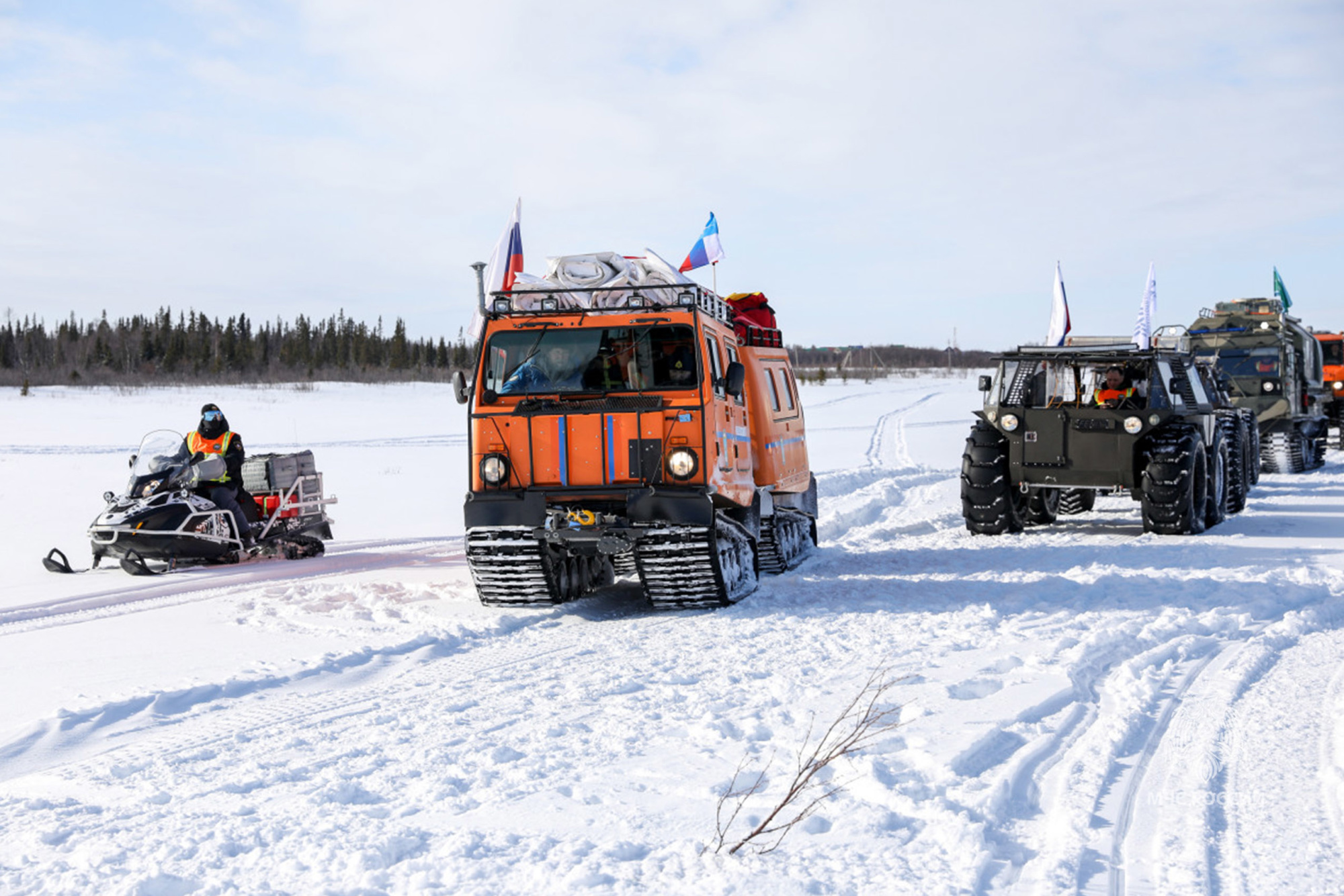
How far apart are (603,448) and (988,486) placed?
5484 mm

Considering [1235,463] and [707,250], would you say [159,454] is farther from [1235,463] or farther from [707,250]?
[1235,463]

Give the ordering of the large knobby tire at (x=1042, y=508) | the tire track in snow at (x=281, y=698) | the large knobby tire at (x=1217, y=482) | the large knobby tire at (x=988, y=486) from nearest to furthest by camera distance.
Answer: the tire track in snow at (x=281, y=698) → the large knobby tire at (x=988, y=486) → the large knobby tire at (x=1217, y=482) → the large knobby tire at (x=1042, y=508)

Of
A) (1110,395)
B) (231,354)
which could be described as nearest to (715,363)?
(1110,395)

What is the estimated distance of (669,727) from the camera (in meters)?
4.97

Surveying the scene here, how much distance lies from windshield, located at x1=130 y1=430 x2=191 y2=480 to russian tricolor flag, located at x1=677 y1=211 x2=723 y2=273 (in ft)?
18.3

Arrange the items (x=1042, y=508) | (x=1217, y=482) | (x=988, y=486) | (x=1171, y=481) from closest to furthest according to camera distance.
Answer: (x=1171, y=481), (x=988, y=486), (x=1217, y=482), (x=1042, y=508)

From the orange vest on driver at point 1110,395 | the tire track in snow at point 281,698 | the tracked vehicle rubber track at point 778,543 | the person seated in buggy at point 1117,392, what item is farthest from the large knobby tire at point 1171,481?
the tire track in snow at point 281,698

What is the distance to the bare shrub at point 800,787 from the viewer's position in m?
3.58

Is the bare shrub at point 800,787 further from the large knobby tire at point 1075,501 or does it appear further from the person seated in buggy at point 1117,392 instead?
the large knobby tire at point 1075,501

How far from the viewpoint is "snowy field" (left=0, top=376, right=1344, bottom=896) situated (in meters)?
3.48

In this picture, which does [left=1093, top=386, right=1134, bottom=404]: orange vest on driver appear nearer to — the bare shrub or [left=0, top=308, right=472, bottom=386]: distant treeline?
the bare shrub

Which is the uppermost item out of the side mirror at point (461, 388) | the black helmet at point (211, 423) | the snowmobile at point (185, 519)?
the side mirror at point (461, 388)

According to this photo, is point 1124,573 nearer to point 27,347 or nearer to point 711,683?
point 711,683

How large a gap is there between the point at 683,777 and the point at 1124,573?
6071 mm
